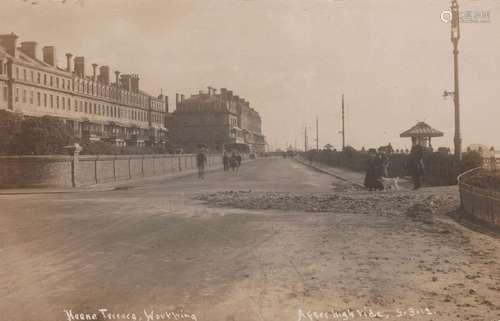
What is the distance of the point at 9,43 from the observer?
5069 centimetres

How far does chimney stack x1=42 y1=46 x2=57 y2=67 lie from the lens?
63.1 metres

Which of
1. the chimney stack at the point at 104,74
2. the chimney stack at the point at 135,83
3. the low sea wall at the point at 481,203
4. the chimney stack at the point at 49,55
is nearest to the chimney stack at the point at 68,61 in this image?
the chimney stack at the point at 49,55

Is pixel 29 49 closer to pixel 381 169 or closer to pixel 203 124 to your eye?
pixel 381 169

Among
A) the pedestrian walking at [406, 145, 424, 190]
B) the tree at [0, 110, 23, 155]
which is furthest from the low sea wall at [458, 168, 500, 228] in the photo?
the tree at [0, 110, 23, 155]

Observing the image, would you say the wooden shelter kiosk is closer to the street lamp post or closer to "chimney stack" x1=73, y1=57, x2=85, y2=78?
the street lamp post

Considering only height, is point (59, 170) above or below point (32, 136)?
below

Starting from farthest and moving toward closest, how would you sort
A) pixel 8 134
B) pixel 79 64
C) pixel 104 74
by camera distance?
1. pixel 104 74
2. pixel 79 64
3. pixel 8 134

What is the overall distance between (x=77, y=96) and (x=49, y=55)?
727 centimetres

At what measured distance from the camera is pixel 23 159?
28781 millimetres

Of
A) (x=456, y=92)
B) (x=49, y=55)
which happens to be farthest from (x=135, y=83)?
(x=456, y=92)

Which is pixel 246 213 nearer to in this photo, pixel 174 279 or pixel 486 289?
pixel 174 279

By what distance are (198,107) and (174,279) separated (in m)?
111

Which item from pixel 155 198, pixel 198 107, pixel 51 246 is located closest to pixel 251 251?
pixel 51 246

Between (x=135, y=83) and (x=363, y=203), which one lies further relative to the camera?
(x=135, y=83)
